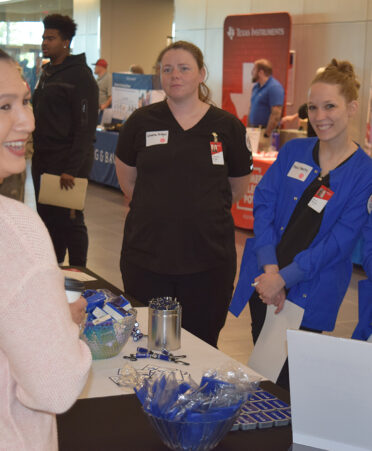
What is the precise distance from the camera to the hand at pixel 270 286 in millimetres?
2379

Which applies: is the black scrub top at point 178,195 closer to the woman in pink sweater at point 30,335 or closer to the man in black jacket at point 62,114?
the man in black jacket at point 62,114

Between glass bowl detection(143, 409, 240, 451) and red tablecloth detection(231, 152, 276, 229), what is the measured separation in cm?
526

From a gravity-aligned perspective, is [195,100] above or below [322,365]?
above

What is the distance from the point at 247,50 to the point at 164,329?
6.97m

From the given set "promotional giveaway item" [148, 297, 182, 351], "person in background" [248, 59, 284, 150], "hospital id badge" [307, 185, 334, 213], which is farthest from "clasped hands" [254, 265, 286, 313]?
"person in background" [248, 59, 284, 150]

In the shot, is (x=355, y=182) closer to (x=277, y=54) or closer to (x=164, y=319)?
(x=164, y=319)

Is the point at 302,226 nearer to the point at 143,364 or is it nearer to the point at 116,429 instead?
the point at 143,364

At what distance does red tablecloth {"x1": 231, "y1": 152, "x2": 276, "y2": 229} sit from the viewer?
6.47 metres

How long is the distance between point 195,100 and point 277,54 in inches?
212

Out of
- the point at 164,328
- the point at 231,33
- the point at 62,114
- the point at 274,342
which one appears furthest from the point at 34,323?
the point at 231,33

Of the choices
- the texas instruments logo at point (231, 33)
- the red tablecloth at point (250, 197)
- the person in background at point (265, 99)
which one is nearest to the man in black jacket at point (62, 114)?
the red tablecloth at point (250, 197)

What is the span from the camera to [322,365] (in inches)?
48.7

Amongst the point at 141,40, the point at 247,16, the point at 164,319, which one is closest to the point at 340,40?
the point at 247,16

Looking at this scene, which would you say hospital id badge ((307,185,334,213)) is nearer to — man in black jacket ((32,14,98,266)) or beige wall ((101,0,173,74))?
man in black jacket ((32,14,98,266))
